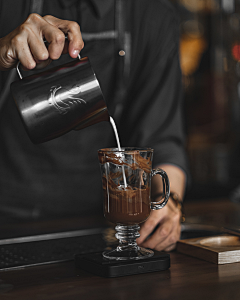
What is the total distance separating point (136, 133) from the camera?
152 cm

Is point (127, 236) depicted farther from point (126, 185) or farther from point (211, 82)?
point (211, 82)

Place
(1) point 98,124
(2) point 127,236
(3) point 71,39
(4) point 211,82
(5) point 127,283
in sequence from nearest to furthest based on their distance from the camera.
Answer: (5) point 127,283
(2) point 127,236
(3) point 71,39
(1) point 98,124
(4) point 211,82

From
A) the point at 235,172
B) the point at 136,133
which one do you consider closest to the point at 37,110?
the point at 136,133

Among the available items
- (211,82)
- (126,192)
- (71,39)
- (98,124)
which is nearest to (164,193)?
(126,192)

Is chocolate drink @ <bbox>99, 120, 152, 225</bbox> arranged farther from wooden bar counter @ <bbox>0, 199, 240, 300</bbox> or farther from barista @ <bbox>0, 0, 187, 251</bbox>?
barista @ <bbox>0, 0, 187, 251</bbox>

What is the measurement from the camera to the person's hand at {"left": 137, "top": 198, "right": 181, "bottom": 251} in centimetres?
92

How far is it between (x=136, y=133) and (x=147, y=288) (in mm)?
908

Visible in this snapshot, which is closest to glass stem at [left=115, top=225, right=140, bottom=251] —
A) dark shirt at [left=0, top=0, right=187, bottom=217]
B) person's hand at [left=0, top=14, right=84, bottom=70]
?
person's hand at [left=0, top=14, right=84, bottom=70]

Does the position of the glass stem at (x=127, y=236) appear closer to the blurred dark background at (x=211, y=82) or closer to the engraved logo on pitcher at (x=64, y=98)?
the engraved logo on pitcher at (x=64, y=98)

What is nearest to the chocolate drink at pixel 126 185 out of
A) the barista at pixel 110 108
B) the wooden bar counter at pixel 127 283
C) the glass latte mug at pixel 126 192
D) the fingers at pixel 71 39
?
the glass latte mug at pixel 126 192

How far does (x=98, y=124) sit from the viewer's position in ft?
5.02

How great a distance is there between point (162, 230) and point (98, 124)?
689 mm

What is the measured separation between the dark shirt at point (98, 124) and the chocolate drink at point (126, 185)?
1.82 feet

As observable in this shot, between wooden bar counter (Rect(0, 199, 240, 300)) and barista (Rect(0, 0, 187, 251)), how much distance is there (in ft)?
1.74
